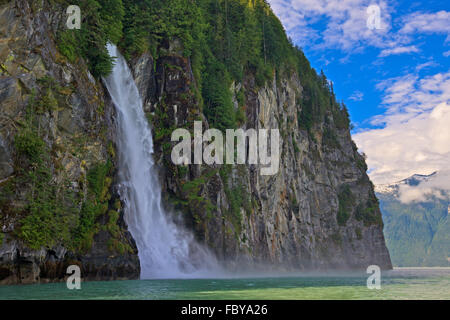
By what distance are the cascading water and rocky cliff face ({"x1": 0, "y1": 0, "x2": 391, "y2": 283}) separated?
157 cm

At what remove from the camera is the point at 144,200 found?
116 feet

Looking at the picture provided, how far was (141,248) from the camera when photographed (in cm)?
3262

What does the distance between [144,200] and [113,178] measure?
4.46 meters

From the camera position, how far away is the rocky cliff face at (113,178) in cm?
2384

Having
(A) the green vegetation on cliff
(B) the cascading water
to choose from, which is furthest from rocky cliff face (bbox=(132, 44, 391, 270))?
(B) the cascading water

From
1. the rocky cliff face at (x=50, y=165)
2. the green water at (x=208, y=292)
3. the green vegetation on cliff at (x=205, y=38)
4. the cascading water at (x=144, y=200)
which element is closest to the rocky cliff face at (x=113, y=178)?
the rocky cliff face at (x=50, y=165)

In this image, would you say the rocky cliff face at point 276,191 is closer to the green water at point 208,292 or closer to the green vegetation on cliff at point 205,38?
the green vegetation on cliff at point 205,38

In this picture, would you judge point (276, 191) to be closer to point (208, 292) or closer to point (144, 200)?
point (144, 200)

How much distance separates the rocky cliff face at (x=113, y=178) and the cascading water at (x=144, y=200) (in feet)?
5.17

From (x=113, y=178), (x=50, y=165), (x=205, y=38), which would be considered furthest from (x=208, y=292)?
(x=205, y=38)

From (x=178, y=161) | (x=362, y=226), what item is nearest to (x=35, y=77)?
(x=178, y=161)
